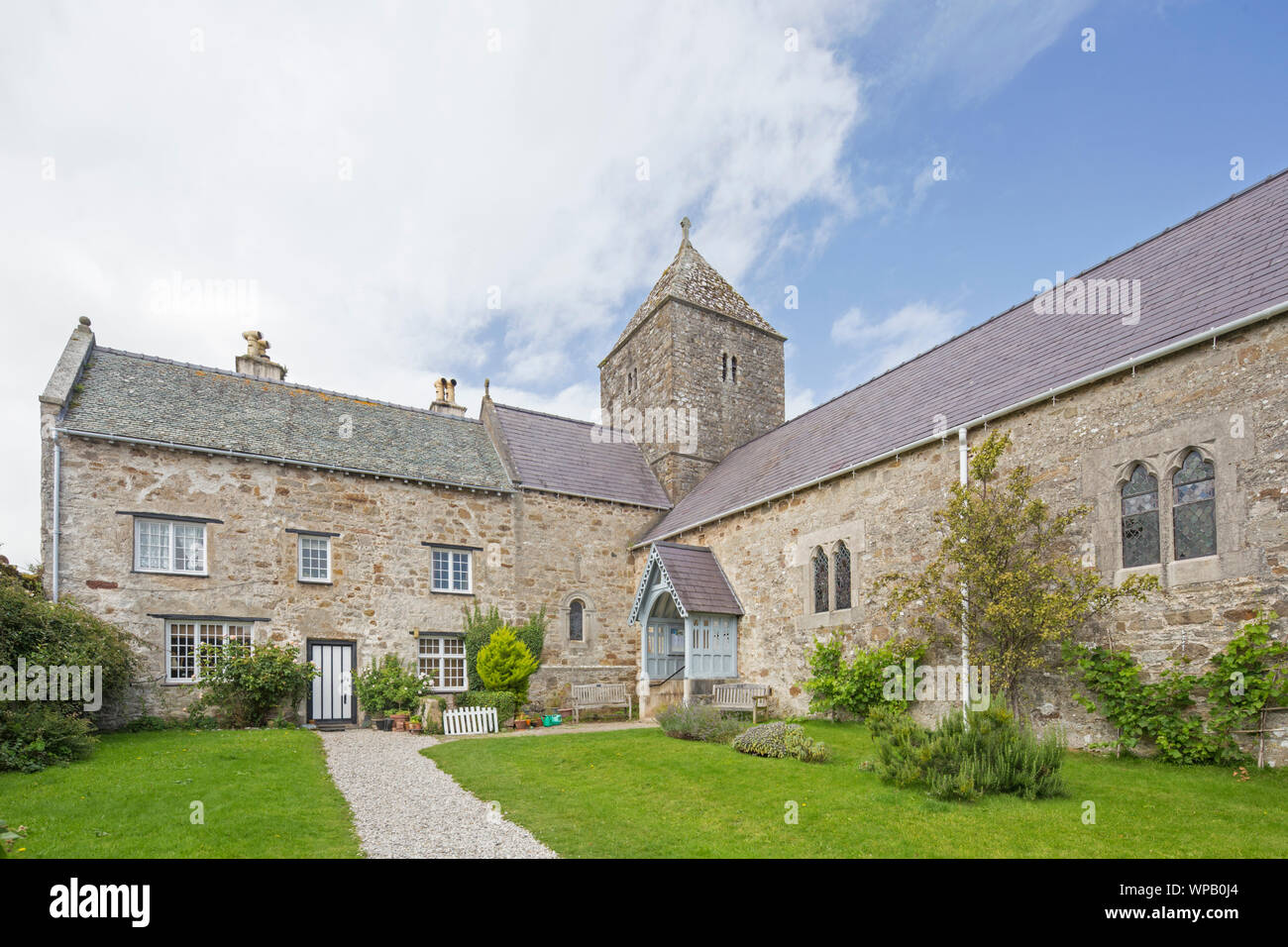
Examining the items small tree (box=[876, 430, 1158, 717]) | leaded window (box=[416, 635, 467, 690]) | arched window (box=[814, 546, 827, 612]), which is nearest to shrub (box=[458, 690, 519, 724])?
leaded window (box=[416, 635, 467, 690])

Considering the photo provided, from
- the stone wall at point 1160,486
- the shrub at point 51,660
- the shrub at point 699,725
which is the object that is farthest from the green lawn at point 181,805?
the stone wall at point 1160,486

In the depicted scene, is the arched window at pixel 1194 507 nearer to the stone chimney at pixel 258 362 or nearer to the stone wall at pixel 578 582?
the stone wall at pixel 578 582

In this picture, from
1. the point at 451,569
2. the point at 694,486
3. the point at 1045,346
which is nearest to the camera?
the point at 1045,346

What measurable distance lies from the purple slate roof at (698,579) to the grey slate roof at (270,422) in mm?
6038

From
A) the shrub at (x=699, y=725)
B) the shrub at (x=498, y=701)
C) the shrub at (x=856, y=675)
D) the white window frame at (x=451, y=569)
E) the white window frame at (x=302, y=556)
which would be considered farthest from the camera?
the white window frame at (x=451, y=569)

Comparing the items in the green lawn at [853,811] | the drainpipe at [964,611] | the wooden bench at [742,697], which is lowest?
the wooden bench at [742,697]

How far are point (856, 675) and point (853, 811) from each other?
730 centimetres

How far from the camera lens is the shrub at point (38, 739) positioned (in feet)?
37.2

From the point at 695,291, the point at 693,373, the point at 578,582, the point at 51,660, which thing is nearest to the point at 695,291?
the point at 695,291

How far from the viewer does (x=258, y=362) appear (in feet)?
77.9

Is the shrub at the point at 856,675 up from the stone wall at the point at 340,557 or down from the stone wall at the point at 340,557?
down

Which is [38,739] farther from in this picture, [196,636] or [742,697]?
[742,697]

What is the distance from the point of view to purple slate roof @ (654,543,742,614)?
754 inches

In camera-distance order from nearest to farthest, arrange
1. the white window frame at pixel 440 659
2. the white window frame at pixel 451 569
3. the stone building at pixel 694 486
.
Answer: the stone building at pixel 694 486 < the white window frame at pixel 440 659 < the white window frame at pixel 451 569
